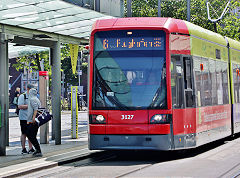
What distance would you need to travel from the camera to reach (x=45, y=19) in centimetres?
1380

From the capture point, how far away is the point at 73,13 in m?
13.6

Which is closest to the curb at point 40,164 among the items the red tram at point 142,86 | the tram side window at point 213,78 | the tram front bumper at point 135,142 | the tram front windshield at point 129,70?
the red tram at point 142,86

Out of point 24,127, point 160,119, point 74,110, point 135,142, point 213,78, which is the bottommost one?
point 135,142

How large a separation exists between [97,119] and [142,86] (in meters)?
1.22

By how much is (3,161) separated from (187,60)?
15.6 ft

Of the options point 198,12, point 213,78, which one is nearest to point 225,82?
point 213,78

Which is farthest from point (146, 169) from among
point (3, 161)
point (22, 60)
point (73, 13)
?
point (22, 60)

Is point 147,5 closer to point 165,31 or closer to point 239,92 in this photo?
point 239,92

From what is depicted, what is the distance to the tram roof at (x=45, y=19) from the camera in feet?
40.0

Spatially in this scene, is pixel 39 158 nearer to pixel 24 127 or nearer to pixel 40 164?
pixel 40 164

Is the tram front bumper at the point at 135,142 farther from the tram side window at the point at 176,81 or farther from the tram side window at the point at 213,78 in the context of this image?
the tram side window at the point at 213,78

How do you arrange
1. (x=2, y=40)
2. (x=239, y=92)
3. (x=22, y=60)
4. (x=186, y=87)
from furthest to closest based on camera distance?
1. (x=22, y=60)
2. (x=239, y=92)
3. (x=2, y=40)
4. (x=186, y=87)

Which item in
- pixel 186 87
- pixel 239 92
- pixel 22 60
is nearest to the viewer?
pixel 186 87

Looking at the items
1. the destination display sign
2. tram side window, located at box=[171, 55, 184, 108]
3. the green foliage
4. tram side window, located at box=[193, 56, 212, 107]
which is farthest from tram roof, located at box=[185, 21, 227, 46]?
the green foliage
